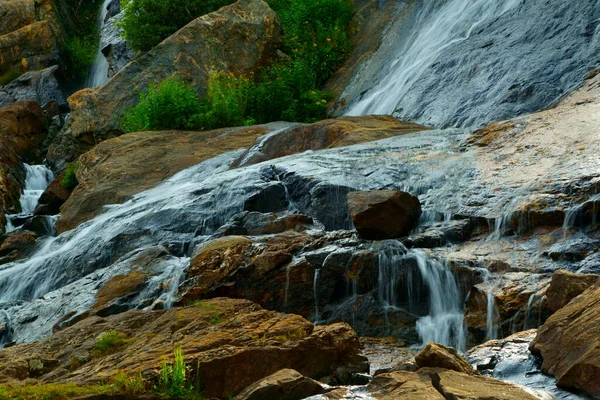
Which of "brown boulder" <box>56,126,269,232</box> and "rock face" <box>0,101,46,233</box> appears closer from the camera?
"brown boulder" <box>56,126,269,232</box>

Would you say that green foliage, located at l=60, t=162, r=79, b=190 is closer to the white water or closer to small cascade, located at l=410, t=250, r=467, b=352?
the white water

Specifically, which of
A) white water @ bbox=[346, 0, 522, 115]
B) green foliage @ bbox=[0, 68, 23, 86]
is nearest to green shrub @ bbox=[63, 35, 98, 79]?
green foliage @ bbox=[0, 68, 23, 86]

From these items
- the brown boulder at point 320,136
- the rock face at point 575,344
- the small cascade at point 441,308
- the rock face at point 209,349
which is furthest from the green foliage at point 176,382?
the brown boulder at point 320,136

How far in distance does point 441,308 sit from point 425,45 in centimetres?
1048

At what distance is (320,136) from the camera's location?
526 inches

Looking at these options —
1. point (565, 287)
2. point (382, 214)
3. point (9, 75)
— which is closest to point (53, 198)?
point (9, 75)

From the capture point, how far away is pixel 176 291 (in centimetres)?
874

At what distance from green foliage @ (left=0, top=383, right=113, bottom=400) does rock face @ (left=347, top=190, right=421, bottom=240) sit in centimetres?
390

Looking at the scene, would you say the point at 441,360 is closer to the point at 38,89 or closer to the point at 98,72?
the point at 38,89

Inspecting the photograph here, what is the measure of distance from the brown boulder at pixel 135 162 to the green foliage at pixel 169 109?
0.60 metres

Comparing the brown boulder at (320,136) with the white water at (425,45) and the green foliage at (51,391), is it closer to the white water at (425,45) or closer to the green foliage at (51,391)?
the white water at (425,45)

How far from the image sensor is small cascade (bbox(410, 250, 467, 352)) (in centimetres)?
729

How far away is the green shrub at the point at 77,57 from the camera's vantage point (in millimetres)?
28594

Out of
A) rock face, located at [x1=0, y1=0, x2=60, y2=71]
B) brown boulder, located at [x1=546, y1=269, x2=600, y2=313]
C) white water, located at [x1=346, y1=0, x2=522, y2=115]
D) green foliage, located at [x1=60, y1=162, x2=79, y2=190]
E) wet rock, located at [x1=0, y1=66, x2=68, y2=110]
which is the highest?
rock face, located at [x1=0, y1=0, x2=60, y2=71]
